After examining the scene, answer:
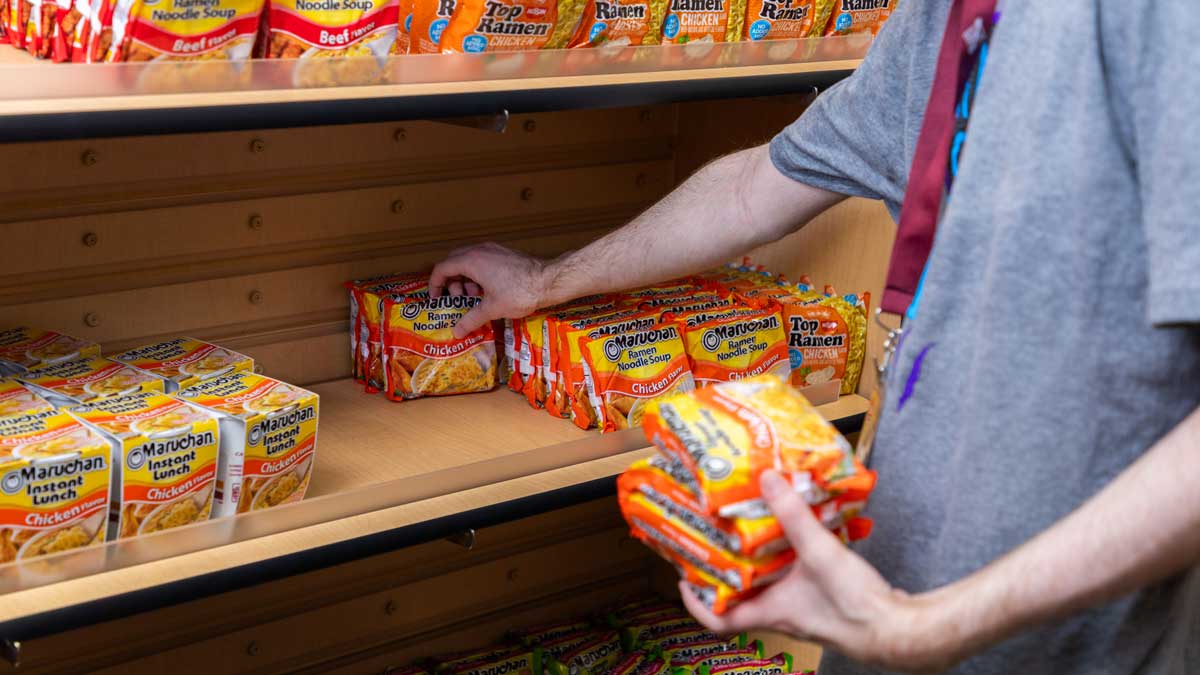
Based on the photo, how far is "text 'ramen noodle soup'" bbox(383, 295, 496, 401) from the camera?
2.04 m

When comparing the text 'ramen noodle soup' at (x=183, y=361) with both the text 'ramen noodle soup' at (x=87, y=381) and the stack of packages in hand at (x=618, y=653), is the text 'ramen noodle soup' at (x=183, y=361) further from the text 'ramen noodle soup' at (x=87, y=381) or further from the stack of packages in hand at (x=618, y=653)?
the stack of packages in hand at (x=618, y=653)

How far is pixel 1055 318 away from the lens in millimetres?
1170

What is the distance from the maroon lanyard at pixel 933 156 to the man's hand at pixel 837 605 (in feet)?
1.16

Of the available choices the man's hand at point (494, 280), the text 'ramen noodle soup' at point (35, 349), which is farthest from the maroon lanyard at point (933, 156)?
the text 'ramen noodle soup' at point (35, 349)

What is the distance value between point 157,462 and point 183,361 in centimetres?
33

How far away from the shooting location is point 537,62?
1.73m

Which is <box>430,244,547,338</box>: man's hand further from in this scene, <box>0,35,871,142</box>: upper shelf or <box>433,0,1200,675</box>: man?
<box>433,0,1200,675</box>: man

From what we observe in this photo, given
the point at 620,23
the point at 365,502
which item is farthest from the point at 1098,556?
the point at 620,23

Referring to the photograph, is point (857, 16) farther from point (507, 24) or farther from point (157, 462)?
point (157, 462)

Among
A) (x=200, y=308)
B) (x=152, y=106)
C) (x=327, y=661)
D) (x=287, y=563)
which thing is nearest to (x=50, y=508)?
(x=287, y=563)

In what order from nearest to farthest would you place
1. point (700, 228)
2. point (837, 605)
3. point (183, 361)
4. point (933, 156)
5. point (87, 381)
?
point (837, 605)
point (933, 156)
point (87, 381)
point (183, 361)
point (700, 228)

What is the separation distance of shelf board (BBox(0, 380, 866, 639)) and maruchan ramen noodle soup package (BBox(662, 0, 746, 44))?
0.67 meters

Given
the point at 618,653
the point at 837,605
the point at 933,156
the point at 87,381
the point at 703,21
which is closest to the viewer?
the point at 837,605

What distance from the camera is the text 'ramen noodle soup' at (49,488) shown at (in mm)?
1369
